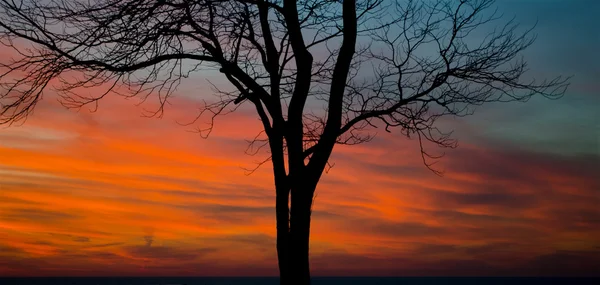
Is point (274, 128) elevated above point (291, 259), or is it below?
above

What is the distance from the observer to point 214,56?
30.0 ft

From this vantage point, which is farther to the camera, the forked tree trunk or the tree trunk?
the tree trunk

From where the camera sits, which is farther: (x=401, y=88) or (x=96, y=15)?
(x=401, y=88)

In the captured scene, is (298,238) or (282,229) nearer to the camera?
(298,238)

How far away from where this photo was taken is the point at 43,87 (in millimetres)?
9055

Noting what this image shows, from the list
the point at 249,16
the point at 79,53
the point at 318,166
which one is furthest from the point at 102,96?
the point at 318,166

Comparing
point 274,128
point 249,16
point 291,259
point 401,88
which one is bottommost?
point 291,259

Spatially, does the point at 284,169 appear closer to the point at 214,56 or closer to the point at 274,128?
the point at 274,128

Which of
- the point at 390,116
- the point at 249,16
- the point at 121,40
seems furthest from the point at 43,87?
the point at 390,116

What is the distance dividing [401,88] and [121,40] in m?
3.72

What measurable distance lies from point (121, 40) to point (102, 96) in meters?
0.84

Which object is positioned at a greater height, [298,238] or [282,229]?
[282,229]

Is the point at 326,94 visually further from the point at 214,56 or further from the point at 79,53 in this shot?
the point at 79,53

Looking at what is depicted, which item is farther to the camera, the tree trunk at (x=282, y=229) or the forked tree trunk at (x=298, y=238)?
the tree trunk at (x=282, y=229)
